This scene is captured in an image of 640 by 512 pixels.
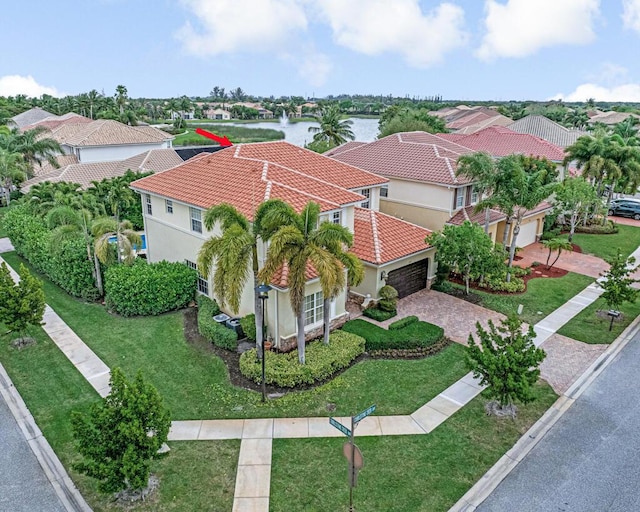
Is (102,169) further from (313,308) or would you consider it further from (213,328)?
(313,308)

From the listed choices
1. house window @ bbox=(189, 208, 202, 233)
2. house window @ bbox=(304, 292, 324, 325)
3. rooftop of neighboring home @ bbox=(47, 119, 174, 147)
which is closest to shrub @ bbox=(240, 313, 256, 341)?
house window @ bbox=(304, 292, 324, 325)

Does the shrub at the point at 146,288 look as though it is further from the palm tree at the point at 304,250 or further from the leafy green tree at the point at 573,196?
the leafy green tree at the point at 573,196

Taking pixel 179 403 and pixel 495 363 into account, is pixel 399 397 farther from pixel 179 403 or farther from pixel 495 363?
pixel 179 403

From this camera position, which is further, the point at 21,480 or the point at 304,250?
the point at 304,250

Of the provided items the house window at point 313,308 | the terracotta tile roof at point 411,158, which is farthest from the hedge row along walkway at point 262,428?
the terracotta tile roof at point 411,158

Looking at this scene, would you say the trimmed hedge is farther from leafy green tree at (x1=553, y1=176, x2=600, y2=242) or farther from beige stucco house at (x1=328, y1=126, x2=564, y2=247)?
leafy green tree at (x1=553, y1=176, x2=600, y2=242)

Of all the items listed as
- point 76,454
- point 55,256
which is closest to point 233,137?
point 55,256
